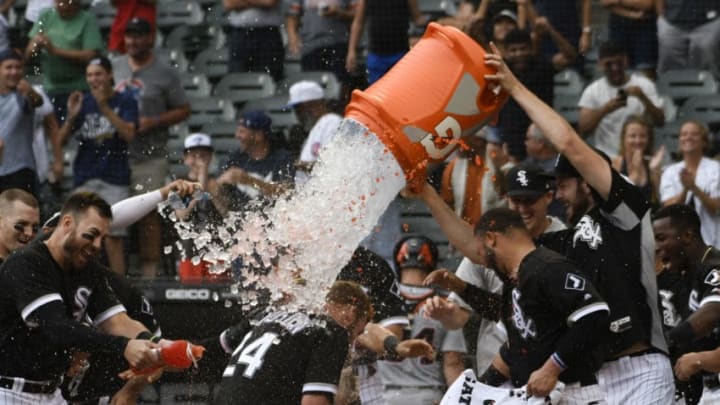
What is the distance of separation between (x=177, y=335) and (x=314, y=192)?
3344mm

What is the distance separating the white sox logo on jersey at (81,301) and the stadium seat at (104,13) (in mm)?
6409

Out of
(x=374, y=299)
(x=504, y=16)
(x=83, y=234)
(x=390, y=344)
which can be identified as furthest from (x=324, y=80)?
(x=83, y=234)

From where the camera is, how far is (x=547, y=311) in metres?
6.38

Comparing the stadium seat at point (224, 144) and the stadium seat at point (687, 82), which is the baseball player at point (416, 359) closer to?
the stadium seat at point (224, 144)

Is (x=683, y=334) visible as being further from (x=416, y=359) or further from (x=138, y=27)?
(x=138, y=27)

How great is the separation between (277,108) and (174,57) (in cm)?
145

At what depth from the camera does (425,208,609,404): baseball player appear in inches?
243

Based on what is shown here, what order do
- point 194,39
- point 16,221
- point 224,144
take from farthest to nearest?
point 194,39, point 224,144, point 16,221

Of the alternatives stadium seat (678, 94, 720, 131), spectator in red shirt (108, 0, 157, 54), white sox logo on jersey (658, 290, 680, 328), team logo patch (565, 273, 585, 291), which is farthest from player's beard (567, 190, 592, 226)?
spectator in red shirt (108, 0, 157, 54)

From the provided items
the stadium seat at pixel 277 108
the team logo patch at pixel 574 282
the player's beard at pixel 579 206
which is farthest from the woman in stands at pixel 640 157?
the team logo patch at pixel 574 282

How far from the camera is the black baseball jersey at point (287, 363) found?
6332mm

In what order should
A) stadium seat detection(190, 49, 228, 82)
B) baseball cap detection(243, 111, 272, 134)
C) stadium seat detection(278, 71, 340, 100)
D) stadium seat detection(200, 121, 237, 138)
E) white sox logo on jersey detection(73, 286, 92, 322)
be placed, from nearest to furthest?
white sox logo on jersey detection(73, 286, 92, 322) → baseball cap detection(243, 111, 272, 134) → stadium seat detection(278, 71, 340, 100) → stadium seat detection(200, 121, 237, 138) → stadium seat detection(190, 49, 228, 82)

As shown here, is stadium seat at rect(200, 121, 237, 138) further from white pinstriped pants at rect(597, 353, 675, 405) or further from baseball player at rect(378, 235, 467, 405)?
white pinstriped pants at rect(597, 353, 675, 405)

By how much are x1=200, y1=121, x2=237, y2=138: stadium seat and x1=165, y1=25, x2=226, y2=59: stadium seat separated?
1326mm
